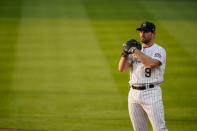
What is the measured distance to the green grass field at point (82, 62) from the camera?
8648 millimetres

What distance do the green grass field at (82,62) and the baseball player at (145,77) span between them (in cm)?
236

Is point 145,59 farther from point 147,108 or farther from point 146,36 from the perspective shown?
point 147,108

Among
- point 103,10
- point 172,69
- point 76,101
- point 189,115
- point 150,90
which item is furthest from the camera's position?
point 103,10

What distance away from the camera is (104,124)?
8.12 meters

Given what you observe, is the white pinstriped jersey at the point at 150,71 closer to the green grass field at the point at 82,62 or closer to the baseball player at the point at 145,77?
the baseball player at the point at 145,77

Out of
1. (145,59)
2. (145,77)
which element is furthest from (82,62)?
(145,59)

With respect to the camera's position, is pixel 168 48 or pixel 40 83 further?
pixel 168 48

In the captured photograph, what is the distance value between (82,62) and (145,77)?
6.77 m

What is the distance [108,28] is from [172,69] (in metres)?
3.83

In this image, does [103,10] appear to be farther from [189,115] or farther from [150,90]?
[150,90]

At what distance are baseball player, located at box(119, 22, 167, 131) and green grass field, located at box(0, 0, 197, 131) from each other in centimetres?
236

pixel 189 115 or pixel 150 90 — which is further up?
pixel 150 90

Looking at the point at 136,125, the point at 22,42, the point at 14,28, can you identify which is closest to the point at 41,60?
the point at 22,42

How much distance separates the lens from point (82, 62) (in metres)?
12.1
